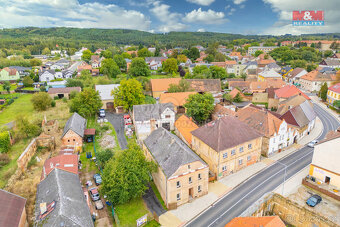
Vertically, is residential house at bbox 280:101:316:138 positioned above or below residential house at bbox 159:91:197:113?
below

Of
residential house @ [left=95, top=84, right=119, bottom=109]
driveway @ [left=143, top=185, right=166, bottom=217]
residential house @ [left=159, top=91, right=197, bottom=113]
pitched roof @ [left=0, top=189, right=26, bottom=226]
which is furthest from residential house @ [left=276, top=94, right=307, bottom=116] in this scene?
pitched roof @ [left=0, top=189, right=26, bottom=226]

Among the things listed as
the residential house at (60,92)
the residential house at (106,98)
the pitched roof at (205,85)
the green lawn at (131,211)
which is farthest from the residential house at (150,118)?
the residential house at (60,92)

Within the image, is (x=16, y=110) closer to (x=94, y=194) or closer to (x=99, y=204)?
(x=94, y=194)

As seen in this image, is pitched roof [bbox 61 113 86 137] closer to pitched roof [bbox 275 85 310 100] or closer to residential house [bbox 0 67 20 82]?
pitched roof [bbox 275 85 310 100]

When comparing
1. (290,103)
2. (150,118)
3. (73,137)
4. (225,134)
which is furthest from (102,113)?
(290,103)

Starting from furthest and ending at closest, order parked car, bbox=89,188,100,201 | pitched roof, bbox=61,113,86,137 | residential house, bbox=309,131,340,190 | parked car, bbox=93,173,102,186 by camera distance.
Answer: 1. pitched roof, bbox=61,113,86,137
2. parked car, bbox=93,173,102,186
3. residential house, bbox=309,131,340,190
4. parked car, bbox=89,188,100,201

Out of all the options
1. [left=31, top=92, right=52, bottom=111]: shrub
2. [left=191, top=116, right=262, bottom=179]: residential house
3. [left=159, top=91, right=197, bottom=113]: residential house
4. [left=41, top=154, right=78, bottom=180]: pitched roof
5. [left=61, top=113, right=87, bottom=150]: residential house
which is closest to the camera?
[left=41, top=154, right=78, bottom=180]: pitched roof

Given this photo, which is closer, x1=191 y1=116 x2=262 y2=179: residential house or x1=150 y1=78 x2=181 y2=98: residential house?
x1=191 y1=116 x2=262 y2=179: residential house
